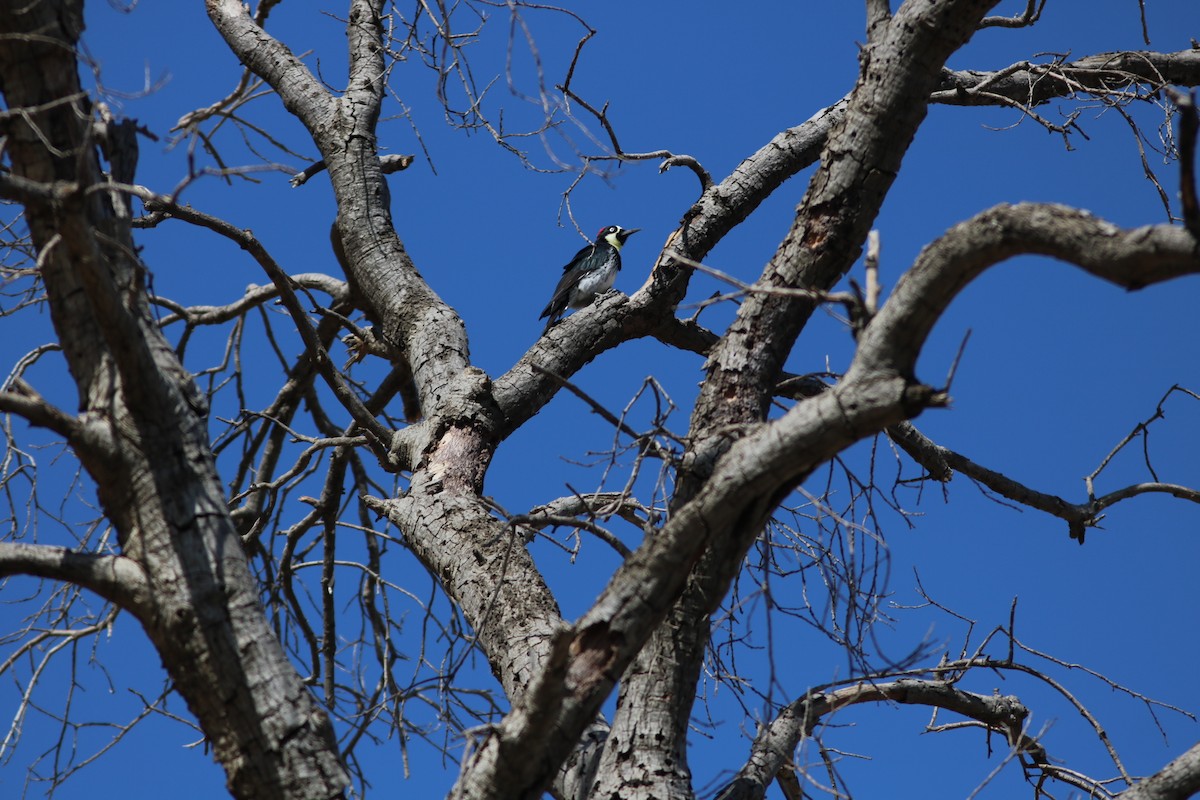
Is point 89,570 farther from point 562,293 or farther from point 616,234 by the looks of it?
point 616,234

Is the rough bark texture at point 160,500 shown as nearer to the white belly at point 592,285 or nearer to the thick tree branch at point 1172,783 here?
the thick tree branch at point 1172,783

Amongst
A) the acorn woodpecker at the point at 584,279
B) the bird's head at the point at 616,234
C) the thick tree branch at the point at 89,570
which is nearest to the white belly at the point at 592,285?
the acorn woodpecker at the point at 584,279

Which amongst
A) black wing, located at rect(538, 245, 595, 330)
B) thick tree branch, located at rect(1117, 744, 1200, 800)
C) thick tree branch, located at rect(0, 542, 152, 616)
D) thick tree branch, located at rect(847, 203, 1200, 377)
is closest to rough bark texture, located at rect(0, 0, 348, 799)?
thick tree branch, located at rect(0, 542, 152, 616)

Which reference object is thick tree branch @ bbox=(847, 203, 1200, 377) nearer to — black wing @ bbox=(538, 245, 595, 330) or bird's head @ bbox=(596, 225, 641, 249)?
black wing @ bbox=(538, 245, 595, 330)

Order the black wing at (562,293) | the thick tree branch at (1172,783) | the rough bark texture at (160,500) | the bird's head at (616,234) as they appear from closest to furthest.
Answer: the rough bark texture at (160,500) → the thick tree branch at (1172,783) → the black wing at (562,293) → the bird's head at (616,234)

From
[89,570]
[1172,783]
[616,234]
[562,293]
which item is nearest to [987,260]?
[1172,783]

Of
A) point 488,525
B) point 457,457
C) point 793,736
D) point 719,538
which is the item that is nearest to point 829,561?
point 793,736

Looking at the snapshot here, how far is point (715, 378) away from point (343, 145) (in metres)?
2.10

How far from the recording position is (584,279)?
7.56 metres

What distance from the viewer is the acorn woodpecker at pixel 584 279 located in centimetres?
752

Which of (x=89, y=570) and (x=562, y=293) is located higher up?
(x=562, y=293)

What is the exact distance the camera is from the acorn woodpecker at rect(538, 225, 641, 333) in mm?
7520

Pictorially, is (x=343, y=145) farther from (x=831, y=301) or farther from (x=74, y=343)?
(x=831, y=301)

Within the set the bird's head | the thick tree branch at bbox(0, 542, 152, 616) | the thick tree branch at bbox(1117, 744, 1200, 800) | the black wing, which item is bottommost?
the thick tree branch at bbox(1117, 744, 1200, 800)
